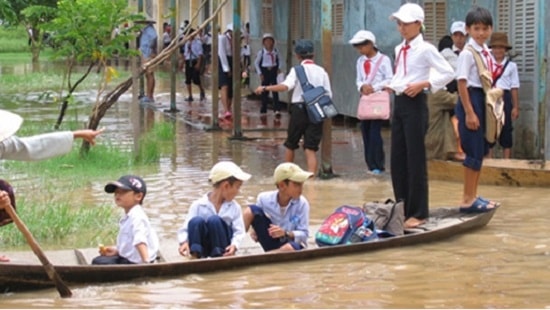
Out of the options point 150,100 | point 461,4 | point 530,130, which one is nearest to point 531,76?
point 530,130

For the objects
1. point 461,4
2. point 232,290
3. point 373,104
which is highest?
point 461,4

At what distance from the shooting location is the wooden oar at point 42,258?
24.3 ft

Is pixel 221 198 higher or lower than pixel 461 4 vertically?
lower

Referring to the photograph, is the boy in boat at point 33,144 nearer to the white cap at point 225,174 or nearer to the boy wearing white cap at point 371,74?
the white cap at point 225,174

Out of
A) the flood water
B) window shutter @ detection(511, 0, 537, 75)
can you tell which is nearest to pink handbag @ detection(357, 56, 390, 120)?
the flood water

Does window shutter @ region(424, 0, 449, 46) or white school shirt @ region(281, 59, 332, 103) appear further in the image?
window shutter @ region(424, 0, 449, 46)

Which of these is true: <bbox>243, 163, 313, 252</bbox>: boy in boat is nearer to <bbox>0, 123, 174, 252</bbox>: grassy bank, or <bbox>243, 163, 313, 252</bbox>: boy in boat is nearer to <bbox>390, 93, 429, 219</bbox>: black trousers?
<bbox>390, 93, 429, 219</bbox>: black trousers

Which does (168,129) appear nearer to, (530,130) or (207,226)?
(530,130)

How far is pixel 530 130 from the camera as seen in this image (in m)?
14.6

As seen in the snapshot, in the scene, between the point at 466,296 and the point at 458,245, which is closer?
the point at 466,296

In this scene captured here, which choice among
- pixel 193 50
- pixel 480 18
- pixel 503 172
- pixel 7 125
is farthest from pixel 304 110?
pixel 193 50

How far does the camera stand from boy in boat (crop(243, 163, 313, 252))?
28.7ft

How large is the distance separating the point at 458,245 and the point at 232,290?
2.26m

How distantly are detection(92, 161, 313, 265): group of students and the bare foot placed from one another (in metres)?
1.15
